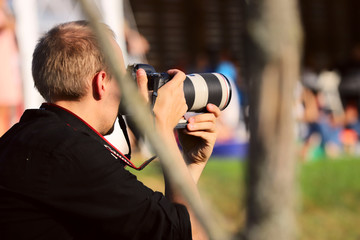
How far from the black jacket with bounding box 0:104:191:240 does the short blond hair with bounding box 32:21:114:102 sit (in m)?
0.12

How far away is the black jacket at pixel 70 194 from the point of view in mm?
1658

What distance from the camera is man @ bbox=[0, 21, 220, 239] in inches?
65.4

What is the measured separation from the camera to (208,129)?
2.04m

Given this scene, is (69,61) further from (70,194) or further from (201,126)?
(201,126)

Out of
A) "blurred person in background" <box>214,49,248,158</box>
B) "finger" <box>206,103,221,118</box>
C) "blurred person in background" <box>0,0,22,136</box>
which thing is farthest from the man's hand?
"blurred person in background" <box>214,49,248,158</box>

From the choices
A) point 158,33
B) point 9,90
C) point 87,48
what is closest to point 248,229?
point 87,48

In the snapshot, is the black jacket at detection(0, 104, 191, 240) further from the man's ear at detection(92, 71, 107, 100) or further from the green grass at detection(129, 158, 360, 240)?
the green grass at detection(129, 158, 360, 240)

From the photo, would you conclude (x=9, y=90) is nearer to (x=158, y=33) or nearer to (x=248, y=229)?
(x=248, y=229)

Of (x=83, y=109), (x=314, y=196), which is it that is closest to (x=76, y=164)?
(x=83, y=109)

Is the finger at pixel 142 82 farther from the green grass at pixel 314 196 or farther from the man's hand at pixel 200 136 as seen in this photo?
the green grass at pixel 314 196

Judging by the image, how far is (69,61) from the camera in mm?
1770

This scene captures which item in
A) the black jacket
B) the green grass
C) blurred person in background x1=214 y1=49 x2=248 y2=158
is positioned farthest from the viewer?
blurred person in background x1=214 y1=49 x2=248 y2=158

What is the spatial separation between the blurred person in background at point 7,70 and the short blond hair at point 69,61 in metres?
3.50

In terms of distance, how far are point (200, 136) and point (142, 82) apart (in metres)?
0.36
